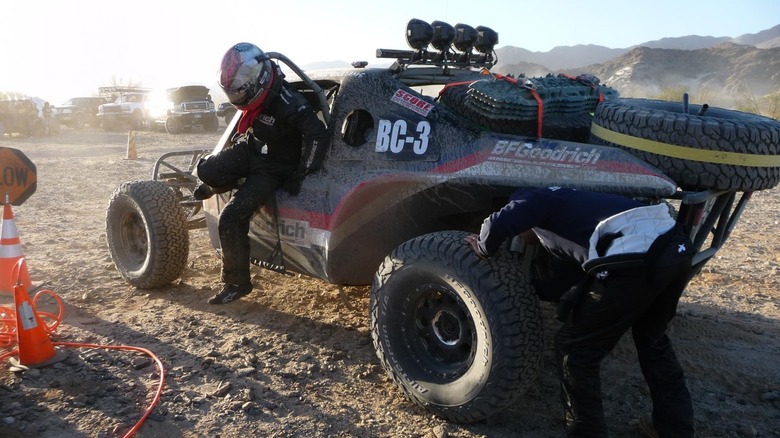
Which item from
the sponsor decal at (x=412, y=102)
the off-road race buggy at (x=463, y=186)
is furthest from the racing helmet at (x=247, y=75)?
the sponsor decal at (x=412, y=102)

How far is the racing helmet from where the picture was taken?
4.32 metres

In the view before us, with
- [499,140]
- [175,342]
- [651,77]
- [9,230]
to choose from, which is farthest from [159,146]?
Result: [651,77]

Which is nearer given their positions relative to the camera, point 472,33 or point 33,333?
point 33,333

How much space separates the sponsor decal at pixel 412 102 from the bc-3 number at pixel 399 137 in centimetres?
8

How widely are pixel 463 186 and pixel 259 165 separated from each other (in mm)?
1558

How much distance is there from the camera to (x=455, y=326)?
3.53 metres

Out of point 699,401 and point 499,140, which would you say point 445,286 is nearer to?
point 499,140

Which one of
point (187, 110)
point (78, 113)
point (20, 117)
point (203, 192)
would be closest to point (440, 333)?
point (203, 192)

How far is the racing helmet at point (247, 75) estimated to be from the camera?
432 cm

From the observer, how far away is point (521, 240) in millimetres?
3486

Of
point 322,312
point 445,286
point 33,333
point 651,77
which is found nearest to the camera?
point 445,286

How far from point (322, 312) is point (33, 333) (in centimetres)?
192

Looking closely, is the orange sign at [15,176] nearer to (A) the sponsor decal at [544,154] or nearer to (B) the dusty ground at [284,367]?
(B) the dusty ground at [284,367]

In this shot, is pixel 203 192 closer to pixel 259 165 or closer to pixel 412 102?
pixel 259 165
